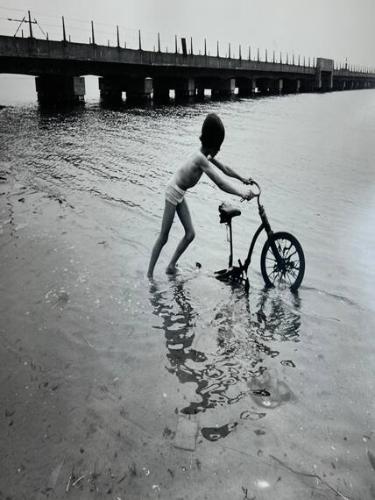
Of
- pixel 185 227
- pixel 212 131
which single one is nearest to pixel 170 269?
pixel 185 227

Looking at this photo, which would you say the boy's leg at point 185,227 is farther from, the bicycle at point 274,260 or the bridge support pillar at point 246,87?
the bridge support pillar at point 246,87

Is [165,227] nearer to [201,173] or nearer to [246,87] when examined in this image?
[201,173]

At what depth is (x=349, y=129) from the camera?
25.9 metres

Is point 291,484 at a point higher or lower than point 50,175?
lower

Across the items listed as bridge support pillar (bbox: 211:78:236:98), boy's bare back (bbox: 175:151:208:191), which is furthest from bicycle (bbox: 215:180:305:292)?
bridge support pillar (bbox: 211:78:236:98)

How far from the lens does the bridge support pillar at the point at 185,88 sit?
5862 cm

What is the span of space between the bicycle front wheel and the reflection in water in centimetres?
30

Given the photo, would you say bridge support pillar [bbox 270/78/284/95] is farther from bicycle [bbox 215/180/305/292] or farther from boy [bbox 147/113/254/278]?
boy [bbox 147/113/254/278]

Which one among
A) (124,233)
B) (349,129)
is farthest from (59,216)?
(349,129)

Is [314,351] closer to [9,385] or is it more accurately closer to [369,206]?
[9,385]

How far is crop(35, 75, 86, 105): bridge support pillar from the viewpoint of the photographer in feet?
144

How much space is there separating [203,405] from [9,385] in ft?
5.70

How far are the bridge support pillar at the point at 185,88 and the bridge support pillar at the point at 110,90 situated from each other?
30.9 feet

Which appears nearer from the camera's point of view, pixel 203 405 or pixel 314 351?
pixel 203 405
